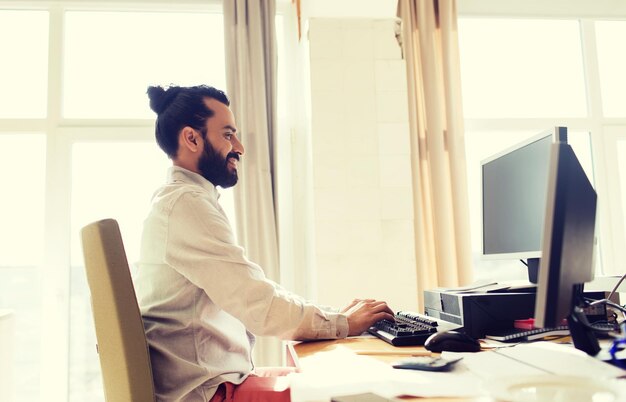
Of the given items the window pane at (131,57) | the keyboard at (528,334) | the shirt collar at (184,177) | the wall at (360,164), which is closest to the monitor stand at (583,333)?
the keyboard at (528,334)

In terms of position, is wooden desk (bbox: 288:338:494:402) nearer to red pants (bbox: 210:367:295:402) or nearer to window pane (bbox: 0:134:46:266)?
red pants (bbox: 210:367:295:402)

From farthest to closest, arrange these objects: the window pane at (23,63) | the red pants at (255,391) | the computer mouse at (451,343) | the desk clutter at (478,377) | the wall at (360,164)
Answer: the window pane at (23,63)
the wall at (360,164)
the red pants at (255,391)
the computer mouse at (451,343)
the desk clutter at (478,377)

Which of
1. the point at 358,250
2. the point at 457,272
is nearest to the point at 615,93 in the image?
the point at 457,272

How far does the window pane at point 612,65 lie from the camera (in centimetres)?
366

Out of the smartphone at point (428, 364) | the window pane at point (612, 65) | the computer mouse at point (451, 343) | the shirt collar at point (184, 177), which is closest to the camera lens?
the smartphone at point (428, 364)

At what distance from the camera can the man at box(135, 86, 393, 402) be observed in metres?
1.36

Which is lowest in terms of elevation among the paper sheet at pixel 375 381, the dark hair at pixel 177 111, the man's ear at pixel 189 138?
the paper sheet at pixel 375 381

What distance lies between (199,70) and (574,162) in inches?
108

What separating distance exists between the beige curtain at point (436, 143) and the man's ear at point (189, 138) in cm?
162

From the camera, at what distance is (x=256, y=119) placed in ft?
9.73

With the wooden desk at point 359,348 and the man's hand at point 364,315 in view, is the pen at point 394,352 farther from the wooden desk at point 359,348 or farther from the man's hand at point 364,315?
the man's hand at point 364,315

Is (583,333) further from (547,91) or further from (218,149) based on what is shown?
(547,91)

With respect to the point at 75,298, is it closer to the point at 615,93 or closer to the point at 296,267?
the point at 296,267

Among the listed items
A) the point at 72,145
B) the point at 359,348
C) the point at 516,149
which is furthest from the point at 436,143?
the point at 72,145
